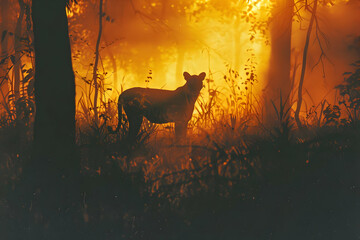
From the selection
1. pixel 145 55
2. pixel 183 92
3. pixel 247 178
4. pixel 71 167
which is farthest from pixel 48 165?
pixel 145 55

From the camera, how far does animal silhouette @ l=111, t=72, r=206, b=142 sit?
5.29 m

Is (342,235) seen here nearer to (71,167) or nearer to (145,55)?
(71,167)

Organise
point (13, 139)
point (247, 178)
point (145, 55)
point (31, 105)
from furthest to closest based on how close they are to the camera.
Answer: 1. point (145, 55)
2. point (31, 105)
3. point (13, 139)
4. point (247, 178)

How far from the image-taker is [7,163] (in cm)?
416

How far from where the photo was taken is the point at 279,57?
785cm

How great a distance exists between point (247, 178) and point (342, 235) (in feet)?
3.09

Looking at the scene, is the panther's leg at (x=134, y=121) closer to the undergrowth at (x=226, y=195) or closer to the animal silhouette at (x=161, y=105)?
the animal silhouette at (x=161, y=105)

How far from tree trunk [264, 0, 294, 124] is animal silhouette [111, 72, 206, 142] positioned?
8.16 feet

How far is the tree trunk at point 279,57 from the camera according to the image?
7.59 m

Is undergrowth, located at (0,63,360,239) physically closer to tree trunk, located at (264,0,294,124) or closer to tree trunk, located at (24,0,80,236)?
tree trunk, located at (24,0,80,236)

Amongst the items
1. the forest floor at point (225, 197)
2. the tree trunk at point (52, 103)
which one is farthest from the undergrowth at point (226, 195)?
the tree trunk at point (52, 103)

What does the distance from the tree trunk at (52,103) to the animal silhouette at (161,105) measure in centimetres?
141

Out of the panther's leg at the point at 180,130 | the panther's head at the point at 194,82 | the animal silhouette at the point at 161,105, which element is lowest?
the panther's leg at the point at 180,130

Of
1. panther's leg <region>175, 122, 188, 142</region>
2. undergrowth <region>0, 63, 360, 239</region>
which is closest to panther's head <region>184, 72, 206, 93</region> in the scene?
panther's leg <region>175, 122, 188, 142</region>
